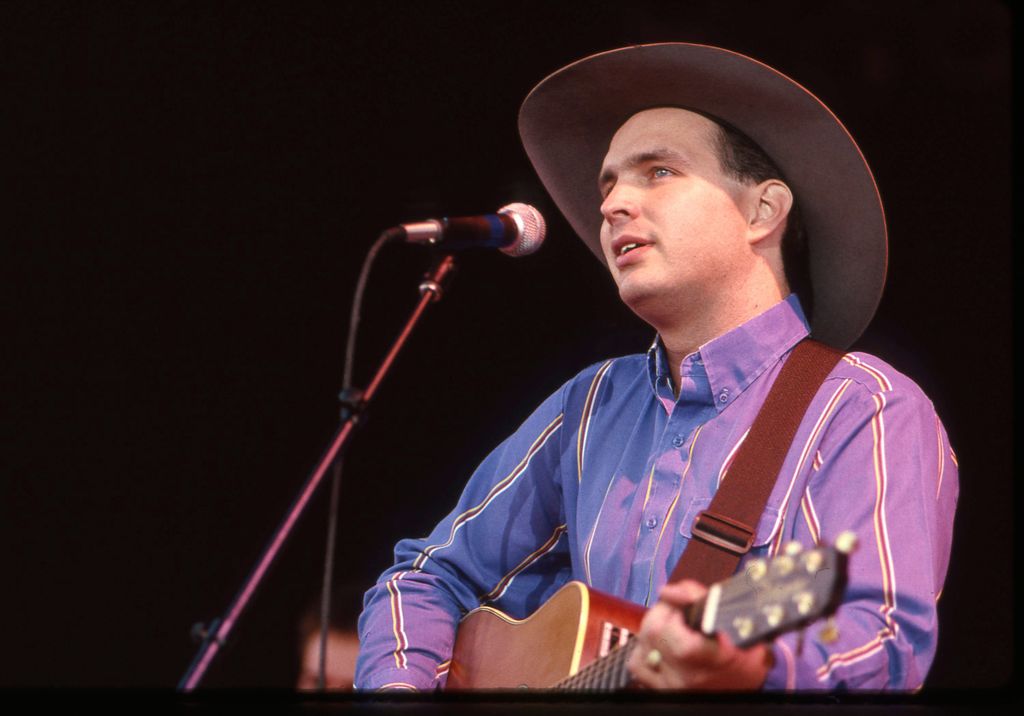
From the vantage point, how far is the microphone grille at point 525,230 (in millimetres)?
2334

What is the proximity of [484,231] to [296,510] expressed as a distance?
65 cm

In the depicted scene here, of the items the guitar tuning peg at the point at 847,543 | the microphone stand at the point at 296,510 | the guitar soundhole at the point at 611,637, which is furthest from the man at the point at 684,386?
the guitar tuning peg at the point at 847,543

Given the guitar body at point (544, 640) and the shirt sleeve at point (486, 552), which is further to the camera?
the shirt sleeve at point (486, 552)

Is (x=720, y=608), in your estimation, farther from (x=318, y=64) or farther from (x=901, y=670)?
(x=318, y=64)

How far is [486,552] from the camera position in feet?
8.17

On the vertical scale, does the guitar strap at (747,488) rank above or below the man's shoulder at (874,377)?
below

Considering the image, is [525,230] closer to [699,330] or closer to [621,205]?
[621,205]

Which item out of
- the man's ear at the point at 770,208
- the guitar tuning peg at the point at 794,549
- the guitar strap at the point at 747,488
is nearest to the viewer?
the guitar tuning peg at the point at 794,549

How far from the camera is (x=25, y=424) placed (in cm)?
276

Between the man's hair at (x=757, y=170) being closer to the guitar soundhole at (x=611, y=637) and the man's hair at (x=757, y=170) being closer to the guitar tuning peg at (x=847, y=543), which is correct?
the guitar soundhole at (x=611, y=637)

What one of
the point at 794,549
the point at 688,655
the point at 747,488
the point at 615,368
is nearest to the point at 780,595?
the point at 794,549

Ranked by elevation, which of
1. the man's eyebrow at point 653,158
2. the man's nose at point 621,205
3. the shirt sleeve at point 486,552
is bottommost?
the shirt sleeve at point 486,552

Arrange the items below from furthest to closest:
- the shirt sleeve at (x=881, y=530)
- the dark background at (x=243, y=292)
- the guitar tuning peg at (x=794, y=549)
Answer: the dark background at (x=243, y=292) < the shirt sleeve at (x=881, y=530) < the guitar tuning peg at (x=794, y=549)

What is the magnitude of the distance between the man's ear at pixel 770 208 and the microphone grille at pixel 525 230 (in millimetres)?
438
